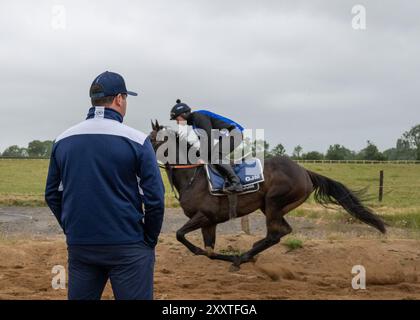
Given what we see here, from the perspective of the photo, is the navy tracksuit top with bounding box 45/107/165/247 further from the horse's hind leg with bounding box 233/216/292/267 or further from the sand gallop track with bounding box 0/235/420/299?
the horse's hind leg with bounding box 233/216/292/267

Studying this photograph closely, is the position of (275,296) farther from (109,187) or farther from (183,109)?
(109,187)

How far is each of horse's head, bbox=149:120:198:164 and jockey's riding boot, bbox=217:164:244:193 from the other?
2.40 feet

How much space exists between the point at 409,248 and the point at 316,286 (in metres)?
3.33

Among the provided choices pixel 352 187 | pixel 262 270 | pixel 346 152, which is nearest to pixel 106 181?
pixel 262 270

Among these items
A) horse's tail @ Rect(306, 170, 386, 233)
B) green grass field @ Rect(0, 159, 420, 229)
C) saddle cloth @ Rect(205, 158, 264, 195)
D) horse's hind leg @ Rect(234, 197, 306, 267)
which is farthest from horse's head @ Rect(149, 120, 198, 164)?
green grass field @ Rect(0, 159, 420, 229)

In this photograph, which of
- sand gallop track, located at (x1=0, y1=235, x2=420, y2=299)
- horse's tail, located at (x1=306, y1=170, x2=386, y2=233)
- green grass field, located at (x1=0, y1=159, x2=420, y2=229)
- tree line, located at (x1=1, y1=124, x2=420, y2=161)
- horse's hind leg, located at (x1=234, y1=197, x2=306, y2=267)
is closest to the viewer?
sand gallop track, located at (x1=0, y1=235, x2=420, y2=299)

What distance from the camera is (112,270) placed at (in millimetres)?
3664

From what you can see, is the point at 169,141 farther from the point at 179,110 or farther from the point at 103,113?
the point at 103,113

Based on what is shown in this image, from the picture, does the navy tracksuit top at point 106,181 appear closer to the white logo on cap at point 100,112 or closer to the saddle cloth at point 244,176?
the white logo on cap at point 100,112

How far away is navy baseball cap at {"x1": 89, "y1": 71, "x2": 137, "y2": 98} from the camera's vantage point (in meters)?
3.73

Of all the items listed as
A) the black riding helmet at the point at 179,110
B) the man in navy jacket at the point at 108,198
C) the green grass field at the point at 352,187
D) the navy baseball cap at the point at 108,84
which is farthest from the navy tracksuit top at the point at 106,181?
the green grass field at the point at 352,187

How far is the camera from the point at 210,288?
311 inches

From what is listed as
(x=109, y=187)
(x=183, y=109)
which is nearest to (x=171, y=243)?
(x=183, y=109)
